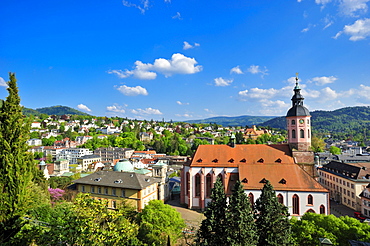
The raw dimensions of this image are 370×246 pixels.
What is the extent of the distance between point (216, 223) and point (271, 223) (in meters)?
4.68

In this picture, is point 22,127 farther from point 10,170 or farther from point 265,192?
point 265,192

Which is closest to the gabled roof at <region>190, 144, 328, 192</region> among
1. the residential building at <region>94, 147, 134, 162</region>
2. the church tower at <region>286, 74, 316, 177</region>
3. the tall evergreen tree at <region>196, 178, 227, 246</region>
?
the church tower at <region>286, 74, 316, 177</region>

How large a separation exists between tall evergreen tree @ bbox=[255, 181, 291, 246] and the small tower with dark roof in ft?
71.1

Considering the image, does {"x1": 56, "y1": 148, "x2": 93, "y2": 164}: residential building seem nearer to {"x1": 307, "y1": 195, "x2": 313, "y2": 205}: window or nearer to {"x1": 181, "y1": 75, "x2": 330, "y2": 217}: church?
{"x1": 181, "y1": 75, "x2": 330, "y2": 217}: church

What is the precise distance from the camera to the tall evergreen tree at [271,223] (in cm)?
1828

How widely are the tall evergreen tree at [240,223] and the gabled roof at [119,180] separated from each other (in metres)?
20.4

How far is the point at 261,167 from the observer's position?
35.8 meters

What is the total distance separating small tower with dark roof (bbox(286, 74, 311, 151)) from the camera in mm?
38219

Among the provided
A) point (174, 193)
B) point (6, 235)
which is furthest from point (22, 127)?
point (174, 193)

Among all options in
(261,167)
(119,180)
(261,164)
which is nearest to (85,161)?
(119,180)

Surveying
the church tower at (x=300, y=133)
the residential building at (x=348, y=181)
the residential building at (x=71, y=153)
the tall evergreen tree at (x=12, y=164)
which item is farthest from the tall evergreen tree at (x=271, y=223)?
the residential building at (x=71, y=153)

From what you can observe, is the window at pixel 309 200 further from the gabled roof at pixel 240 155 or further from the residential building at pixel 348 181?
the residential building at pixel 348 181

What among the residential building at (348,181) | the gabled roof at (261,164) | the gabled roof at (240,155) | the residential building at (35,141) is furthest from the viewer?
the residential building at (35,141)

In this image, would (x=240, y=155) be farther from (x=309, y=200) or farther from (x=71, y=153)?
(x=71, y=153)
